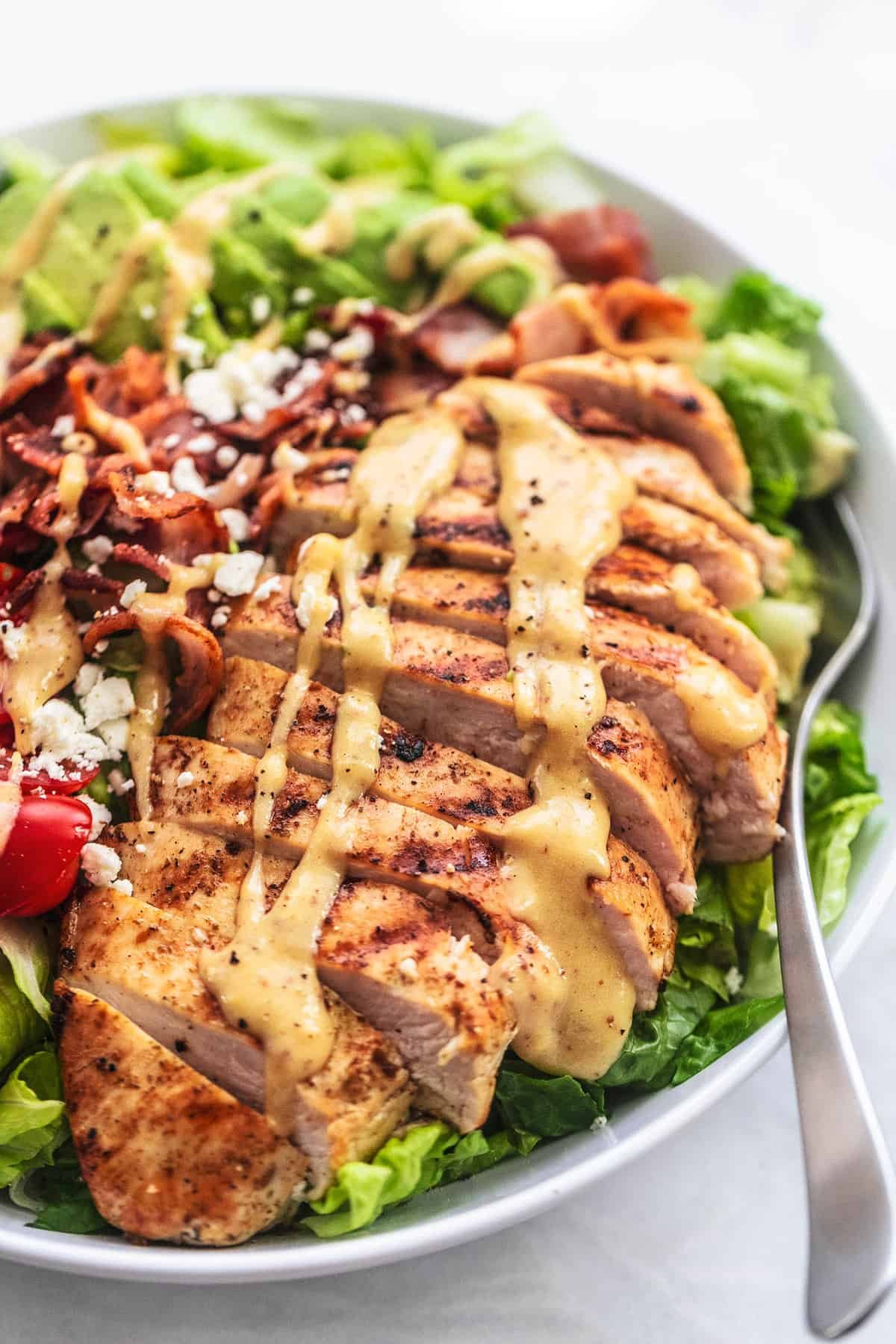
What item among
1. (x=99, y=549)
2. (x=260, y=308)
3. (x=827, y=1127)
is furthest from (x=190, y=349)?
(x=827, y=1127)

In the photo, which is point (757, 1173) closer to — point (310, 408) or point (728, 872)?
point (728, 872)

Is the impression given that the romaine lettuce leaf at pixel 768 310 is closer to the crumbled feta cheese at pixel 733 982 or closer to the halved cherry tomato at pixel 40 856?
the crumbled feta cheese at pixel 733 982

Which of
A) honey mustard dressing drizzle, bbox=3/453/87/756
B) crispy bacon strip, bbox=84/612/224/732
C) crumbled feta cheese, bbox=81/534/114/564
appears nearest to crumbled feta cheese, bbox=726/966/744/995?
crispy bacon strip, bbox=84/612/224/732


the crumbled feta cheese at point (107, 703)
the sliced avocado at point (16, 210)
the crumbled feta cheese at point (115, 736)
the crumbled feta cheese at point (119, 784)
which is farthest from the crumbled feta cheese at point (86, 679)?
the sliced avocado at point (16, 210)

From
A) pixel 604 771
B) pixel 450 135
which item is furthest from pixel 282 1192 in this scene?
pixel 450 135

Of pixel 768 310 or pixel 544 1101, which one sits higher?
pixel 768 310

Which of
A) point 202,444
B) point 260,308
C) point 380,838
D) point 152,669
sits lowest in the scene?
point 152,669

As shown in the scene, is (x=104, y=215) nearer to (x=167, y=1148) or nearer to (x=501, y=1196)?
(x=167, y=1148)
